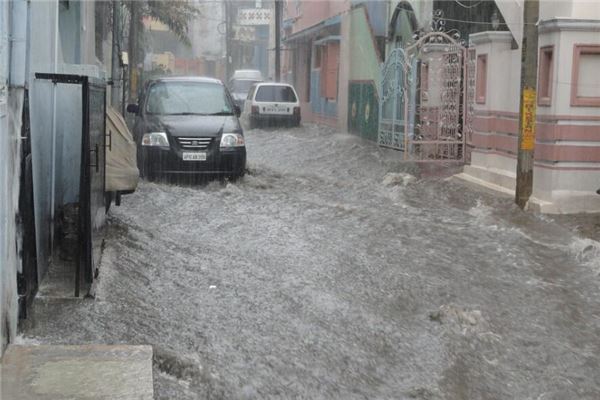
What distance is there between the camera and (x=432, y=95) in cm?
1639

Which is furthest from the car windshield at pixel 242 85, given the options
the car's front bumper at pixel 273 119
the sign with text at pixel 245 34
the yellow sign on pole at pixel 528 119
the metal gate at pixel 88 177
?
the metal gate at pixel 88 177

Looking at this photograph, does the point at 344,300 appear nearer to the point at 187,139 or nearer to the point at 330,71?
the point at 187,139

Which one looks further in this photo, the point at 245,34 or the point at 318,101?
the point at 245,34

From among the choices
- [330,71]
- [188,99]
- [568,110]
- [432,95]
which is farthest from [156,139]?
[330,71]

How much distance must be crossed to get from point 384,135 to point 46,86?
12278 mm

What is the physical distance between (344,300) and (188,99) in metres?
7.82

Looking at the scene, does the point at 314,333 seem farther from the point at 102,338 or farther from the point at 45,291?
the point at 45,291

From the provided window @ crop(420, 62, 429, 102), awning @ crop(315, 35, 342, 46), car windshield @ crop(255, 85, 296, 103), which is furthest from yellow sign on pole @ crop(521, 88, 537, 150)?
car windshield @ crop(255, 85, 296, 103)

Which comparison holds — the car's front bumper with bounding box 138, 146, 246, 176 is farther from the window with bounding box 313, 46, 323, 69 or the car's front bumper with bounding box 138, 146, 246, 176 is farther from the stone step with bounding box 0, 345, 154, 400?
the window with bounding box 313, 46, 323, 69

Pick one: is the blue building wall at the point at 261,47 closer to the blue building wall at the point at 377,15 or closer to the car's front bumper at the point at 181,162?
the blue building wall at the point at 377,15

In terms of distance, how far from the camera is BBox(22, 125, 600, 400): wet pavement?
17.9ft

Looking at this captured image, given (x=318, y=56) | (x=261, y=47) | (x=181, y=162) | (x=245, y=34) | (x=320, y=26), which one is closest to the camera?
(x=181, y=162)

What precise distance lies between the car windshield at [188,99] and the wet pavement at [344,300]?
6.88ft

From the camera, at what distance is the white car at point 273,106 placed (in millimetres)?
27781
